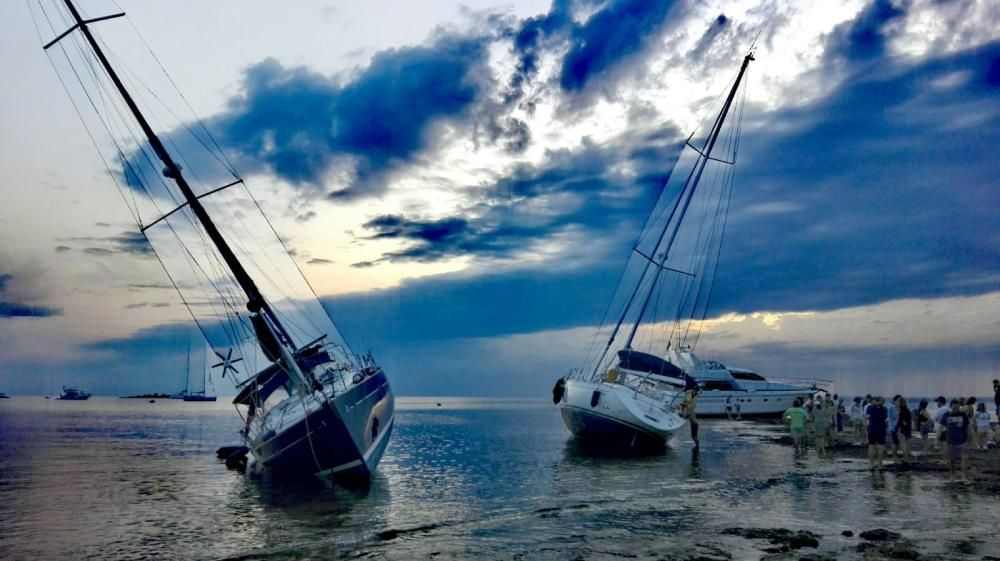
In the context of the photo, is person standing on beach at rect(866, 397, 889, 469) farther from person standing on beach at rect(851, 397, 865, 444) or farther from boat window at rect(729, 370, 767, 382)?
boat window at rect(729, 370, 767, 382)

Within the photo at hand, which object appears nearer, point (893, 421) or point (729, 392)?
point (893, 421)

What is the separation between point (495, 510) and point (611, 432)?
14.5 metres

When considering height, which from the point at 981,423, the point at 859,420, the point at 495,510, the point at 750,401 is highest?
the point at 981,423

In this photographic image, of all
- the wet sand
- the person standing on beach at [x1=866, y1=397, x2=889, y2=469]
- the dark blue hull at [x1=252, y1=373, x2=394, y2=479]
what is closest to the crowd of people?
the person standing on beach at [x1=866, y1=397, x2=889, y2=469]

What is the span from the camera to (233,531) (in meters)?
15.6

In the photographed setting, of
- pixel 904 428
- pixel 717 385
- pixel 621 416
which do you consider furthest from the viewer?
pixel 717 385

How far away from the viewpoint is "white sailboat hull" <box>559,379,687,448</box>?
29625 millimetres

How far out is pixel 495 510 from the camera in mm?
17391

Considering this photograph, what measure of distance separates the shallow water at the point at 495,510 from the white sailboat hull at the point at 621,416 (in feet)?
4.68

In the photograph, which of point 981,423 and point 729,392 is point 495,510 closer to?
point 981,423

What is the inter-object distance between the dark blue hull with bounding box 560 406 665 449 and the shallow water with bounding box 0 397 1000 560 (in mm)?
1399

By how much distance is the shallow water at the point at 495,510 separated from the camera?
12.7 m

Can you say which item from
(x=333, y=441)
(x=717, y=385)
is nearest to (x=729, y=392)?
(x=717, y=385)

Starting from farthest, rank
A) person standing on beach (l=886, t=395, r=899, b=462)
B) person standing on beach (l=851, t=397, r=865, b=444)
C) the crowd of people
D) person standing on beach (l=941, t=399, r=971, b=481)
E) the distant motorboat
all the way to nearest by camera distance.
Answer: the distant motorboat → person standing on beach (l=851, t=397, r=865, b=444) → person standing on beach (l=886, t=395, r=899, b=462) → the crowd of people → person standing on beach (l=941, t=399, r=971, b=481)
